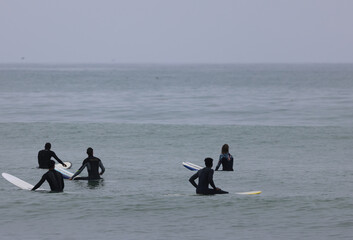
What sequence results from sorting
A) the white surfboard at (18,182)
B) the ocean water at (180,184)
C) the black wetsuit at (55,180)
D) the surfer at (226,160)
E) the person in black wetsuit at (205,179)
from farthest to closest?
the surfer at (226,160), the white surfboard at (18,182), the black wetsuit at (55,180), the person in black wetsuit at (205,179), the ocean water at (180,184)

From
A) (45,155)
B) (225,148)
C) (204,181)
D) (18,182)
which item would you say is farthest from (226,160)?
(18,182)

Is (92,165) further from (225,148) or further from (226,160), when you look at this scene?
(226,160)

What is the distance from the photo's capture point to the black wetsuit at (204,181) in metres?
20.0

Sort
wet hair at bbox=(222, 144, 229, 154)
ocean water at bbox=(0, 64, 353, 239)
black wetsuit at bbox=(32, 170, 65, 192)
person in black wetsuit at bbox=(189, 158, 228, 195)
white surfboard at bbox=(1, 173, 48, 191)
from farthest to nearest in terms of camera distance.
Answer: wet hair at bbox=(222, 144, 229, 154) < white surfboard at bbox=(1, 173, 48, 191) < black wetsuit at bbox=(32, 170, 65, 192) < person in black wetsuit at bbox=(189, 158, 228, 195) < ocean water at bbox=(0, 64, 353, 239)

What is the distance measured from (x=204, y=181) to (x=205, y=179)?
15 cm

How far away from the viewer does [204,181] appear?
67.5ft

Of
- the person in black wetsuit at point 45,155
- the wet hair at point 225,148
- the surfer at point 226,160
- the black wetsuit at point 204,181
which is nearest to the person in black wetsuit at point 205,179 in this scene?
the black wetsuit at point 204,181

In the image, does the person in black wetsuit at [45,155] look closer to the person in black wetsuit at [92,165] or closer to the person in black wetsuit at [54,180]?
the person in black wetsuit at [92,165]

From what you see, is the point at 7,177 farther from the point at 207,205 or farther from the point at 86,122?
the point at 86,122

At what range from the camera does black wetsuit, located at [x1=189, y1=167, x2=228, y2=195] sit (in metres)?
20.0

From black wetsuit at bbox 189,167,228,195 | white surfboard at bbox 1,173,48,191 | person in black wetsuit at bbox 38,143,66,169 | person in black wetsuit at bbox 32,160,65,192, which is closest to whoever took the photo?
black wetsuit at bbox 189,167,228,195

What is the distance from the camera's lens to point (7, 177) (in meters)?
24.6

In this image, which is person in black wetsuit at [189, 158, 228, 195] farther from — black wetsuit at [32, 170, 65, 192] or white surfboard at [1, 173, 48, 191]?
white surfboard at [1, 173, 48, 191]

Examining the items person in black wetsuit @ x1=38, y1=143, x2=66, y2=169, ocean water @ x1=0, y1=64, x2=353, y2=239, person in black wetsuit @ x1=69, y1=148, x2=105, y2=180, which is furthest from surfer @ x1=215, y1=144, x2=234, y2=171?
person in black wetsuit @ x1=38, y1=143, x2=66, y2=169
